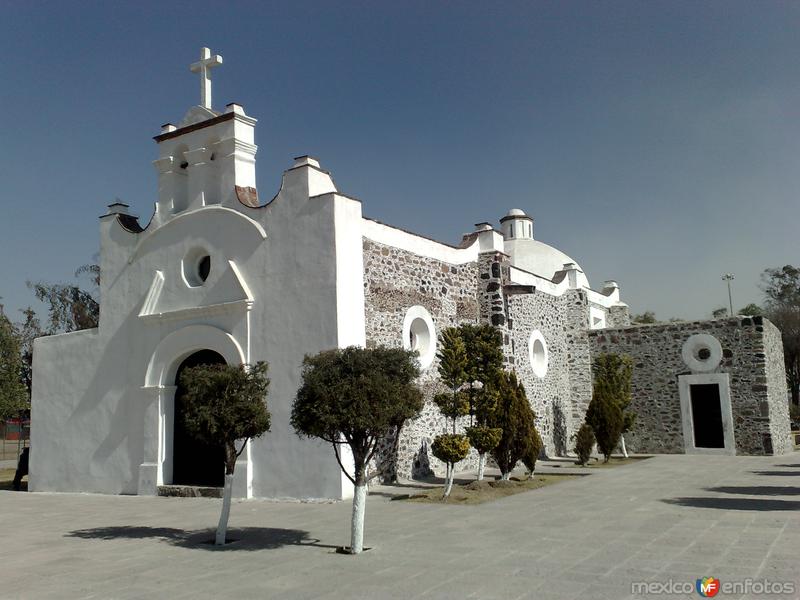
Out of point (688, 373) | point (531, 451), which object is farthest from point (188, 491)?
point (688, 373)

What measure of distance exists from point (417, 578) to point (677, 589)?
2.18m

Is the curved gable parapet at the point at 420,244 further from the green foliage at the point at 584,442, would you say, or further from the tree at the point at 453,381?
the green foliage at the point at 584,442

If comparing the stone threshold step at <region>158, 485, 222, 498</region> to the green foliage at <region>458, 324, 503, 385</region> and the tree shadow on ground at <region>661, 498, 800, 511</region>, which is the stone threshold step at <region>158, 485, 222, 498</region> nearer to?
the green foliage at <region>458, 324, 503, 385</region>

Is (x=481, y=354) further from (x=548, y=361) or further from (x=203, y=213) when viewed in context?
(x=548, y=361)

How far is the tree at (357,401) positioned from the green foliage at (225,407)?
2.46ft

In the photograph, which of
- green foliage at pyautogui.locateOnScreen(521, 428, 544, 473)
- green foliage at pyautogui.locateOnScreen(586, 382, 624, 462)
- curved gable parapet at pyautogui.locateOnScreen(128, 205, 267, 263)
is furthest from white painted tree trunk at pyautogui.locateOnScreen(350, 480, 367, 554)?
green foliage at pyautogui.locateOnScreen(586, 382, 624, 462)

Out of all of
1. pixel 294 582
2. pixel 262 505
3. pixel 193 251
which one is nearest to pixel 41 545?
pixel 262 505

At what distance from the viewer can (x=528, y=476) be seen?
13797 millimetres

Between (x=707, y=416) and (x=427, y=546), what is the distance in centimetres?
1399

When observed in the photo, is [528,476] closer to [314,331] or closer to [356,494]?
[314,331]

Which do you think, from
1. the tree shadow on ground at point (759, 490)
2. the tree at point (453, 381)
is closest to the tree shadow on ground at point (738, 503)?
the tree shadow on ground at point (759, 490)

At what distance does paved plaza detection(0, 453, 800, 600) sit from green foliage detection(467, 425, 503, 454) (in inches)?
44.1

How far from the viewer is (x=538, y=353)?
753 inches

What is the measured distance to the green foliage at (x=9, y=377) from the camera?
27453 millimetres
